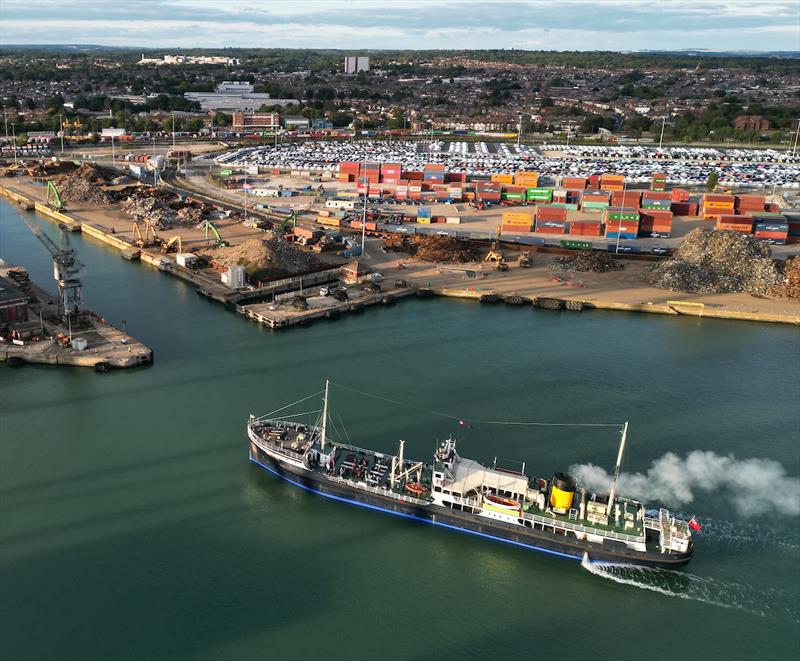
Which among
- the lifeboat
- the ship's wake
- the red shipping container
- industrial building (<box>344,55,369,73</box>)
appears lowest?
the ship's wake

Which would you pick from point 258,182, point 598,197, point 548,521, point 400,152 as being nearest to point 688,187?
point 598,197

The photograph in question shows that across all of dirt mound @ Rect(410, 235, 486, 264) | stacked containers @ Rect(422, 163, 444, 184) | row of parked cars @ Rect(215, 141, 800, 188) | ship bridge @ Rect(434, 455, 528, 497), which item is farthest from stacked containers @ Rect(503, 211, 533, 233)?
ship bridge @ Rect(434, 455, 528, 497)

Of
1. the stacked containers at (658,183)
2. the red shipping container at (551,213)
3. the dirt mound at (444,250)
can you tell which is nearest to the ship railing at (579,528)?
the dirt mound at (444,250)

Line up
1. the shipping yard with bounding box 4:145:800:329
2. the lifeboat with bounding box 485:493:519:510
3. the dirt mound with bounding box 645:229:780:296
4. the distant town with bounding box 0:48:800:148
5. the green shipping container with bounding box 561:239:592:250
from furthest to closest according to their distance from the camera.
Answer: the distant town with bounding box 0:48:800:148
the green shipping container with bounding box 561:239:592:250
the dirt mound with bounding box 645:229:780:296
the shipping yard with bounding box 4:145:800:329
the lifeboat with bounding box 485:493:519:510

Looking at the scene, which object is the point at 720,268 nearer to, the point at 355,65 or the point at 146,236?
the point at 146,236

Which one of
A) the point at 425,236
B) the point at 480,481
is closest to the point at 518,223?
the point at 425,236

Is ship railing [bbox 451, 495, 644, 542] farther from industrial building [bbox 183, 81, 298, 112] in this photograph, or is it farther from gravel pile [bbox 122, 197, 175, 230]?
industrial building [bbox 183, 81, 298, 112]
